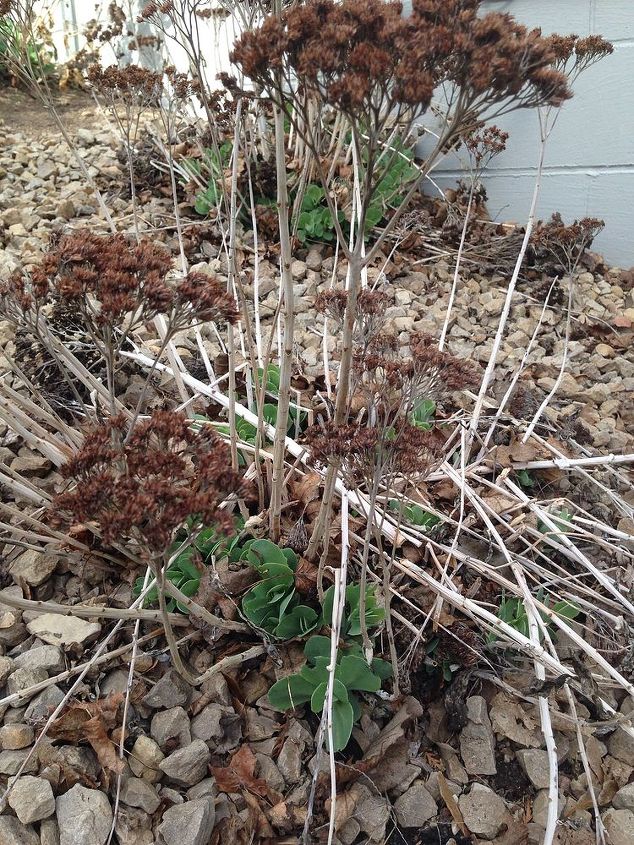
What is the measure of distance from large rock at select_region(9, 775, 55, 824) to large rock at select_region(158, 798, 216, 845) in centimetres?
28

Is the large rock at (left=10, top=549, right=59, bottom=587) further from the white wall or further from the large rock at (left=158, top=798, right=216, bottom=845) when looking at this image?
the white wall

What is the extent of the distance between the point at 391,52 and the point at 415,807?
1.81m

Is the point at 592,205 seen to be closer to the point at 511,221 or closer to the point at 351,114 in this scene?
the point at 511,221

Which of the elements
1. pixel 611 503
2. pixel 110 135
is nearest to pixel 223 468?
pixel 611 503

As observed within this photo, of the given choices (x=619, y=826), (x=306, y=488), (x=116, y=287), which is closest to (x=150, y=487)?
(x=116, y=287)

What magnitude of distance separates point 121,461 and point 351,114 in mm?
897

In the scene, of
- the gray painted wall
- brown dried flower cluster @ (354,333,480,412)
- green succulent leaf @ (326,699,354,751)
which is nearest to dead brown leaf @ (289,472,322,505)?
brown dried flower cluster @ (354,333,480,412)

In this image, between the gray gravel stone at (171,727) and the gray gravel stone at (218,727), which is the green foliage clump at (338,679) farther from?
the gray gravel stone at (171,727)

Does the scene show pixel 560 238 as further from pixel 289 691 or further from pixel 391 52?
pixel 289 691

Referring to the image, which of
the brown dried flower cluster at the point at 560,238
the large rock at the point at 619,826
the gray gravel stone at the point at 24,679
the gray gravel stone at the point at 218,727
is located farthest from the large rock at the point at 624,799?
the brown dried flower cluster at the point at 560,238

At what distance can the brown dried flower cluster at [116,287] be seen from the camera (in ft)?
4.77

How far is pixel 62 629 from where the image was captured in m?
2.01

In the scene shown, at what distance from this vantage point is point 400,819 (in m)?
1.75

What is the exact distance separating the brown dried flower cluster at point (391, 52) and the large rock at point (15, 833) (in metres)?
1.76
